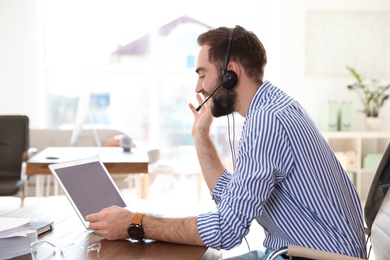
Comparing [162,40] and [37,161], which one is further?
[162,40]

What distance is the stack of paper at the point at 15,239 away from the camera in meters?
1.23

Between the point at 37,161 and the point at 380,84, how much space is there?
14.1ft

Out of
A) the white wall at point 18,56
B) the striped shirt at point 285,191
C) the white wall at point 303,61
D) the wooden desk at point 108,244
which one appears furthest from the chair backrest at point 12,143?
the striped shirt at point 285,191

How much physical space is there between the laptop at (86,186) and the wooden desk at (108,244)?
7cm

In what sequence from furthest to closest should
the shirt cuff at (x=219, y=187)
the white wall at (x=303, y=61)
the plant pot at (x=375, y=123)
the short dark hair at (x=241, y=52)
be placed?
the white wall at (x=303, y=61), the plant pot at (x=375, y=123), the shirt cuff at (x=219, y=187), the short dark hair at (x=241, y=52)

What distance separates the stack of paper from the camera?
123 cm

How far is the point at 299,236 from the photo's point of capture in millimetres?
1424

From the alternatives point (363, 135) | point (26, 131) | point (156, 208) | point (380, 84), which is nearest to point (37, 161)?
point (26, 131)

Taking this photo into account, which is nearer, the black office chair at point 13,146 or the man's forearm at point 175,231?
the man's forearm at point 175,231

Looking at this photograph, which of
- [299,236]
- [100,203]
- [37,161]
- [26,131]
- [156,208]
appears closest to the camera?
[299,236]

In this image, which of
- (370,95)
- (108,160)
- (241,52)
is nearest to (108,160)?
(108,160)

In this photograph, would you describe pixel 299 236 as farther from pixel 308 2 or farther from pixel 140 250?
pixel 308 2

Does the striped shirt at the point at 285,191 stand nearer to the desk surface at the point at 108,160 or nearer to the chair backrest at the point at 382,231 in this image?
the chair backrest at the point at 382,231

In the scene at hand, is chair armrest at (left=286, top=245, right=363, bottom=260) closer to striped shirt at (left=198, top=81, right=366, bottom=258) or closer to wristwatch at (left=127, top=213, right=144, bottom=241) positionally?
striped shirt at (left=198, top=81, right=366, bottom=258)
